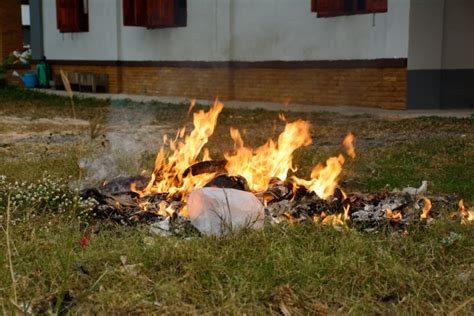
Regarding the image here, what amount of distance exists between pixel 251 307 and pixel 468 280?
1.12 meters

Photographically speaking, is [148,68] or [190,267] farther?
[148,68]

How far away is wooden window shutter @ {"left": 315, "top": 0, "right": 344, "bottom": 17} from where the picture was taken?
1225 centimetres

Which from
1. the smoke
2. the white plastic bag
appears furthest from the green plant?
the white plastic bag

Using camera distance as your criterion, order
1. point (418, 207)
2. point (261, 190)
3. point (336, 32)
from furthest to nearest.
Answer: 1. point (336, 32)
2. point (261, 190)
3. point (418, 207)

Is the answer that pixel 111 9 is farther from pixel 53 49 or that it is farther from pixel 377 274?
pixel 377 274

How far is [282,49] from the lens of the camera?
13.6 meters

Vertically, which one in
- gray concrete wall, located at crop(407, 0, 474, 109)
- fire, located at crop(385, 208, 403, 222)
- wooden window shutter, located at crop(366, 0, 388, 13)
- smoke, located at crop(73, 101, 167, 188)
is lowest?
smoke, located at crop(73, 101, 167, 188)

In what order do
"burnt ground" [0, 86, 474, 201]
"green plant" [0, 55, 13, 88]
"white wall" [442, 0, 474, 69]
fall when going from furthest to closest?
"green plant" [0, 55, 13, 88]
"white wall" [442, 0, 474, 69]
"burnt ground" [0, 86, 474, 201]

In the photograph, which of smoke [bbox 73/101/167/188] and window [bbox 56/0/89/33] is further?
window [bbox 56/0/89/33]

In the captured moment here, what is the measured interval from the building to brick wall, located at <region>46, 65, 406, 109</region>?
0.02 meters

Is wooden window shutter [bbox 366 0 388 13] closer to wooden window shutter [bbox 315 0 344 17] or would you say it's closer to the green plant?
wooden window shutter [bbox 315 0 344 17]

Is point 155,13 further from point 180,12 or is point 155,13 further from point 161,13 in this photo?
point 180,12

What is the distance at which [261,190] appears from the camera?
15.0ft

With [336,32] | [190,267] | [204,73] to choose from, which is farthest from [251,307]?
Result: [204,73]
